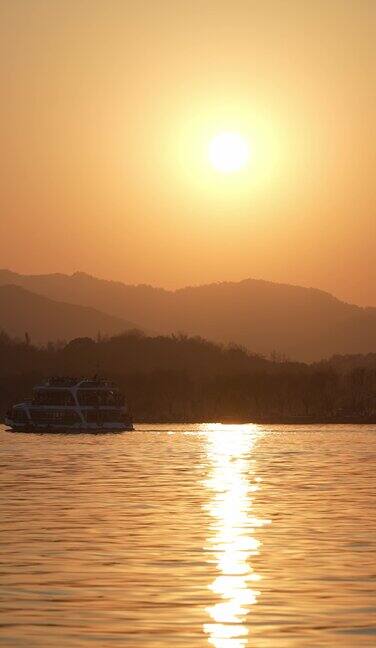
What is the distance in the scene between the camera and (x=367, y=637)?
31000mm

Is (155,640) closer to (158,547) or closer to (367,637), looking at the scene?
(367,637)

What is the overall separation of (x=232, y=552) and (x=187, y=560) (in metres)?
2.97

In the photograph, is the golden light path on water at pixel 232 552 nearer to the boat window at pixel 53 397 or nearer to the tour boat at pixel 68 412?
the tour boat at pixel 68 412

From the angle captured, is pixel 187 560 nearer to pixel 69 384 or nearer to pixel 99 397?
pixel 99 397

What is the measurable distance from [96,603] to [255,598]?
12.1ft

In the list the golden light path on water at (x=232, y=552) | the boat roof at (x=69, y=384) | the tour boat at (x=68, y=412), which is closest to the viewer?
the golden light path on water at (x=232, y=552)

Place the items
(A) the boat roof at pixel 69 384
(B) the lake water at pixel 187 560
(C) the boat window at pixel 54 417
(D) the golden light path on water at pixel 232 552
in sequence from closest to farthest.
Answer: (B) the lake water at pixel 187 560 < (D) the golden light path on water at pixel 232 552 < (C) the boat window at pixel 54 417 < (A) the boat roof at pixel 69 384

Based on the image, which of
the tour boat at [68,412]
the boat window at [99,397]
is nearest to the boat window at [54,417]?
the tour boat at [68,412]

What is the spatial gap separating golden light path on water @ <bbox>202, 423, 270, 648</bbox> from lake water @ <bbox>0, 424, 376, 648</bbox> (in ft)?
0.19

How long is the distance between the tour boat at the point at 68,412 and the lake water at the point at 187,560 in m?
90.5

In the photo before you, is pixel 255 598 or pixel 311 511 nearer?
pixel 255 598

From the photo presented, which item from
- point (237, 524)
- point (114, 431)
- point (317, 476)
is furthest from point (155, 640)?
point (114, 431)

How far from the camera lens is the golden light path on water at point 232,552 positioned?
32.3 m

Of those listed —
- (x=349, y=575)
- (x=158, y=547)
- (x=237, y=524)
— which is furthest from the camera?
(x=237, y=524)
